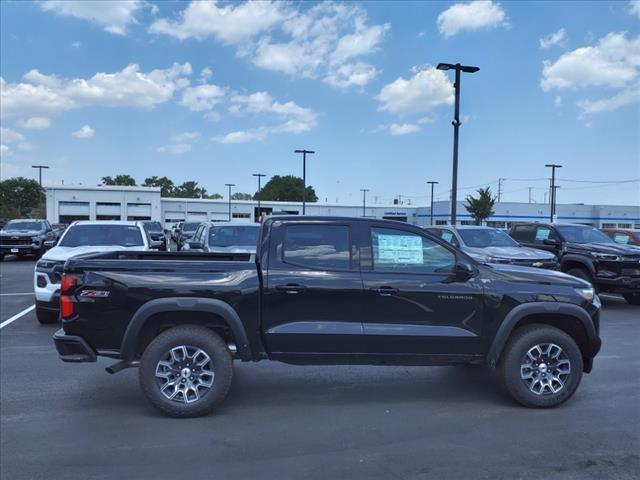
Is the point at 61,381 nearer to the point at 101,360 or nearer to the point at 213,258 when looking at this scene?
the point at 101,360

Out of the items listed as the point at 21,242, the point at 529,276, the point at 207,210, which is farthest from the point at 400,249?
Result: the point at 207,210

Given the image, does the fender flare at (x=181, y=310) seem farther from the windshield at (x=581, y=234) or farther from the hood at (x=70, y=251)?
the windshield at (x=581, y=234)

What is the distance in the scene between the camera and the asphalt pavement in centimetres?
381

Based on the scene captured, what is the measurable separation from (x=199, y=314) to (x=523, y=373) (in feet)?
10.0

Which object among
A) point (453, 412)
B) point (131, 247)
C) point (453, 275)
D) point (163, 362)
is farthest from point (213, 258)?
point (131, 247)

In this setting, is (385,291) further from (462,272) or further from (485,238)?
(485,238)

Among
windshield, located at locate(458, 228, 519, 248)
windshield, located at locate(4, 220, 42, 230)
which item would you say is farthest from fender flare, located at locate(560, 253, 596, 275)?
windshield, located at locate(4, 220, 42, 230)

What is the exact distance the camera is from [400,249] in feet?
16.7

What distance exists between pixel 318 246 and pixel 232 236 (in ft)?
22.6

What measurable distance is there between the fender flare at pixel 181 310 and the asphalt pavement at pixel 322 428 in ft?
2.14

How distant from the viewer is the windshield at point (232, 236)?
451 inches

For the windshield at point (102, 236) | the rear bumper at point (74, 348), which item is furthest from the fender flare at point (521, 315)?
the windshield at point (102, 236)

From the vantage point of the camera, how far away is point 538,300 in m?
4.97

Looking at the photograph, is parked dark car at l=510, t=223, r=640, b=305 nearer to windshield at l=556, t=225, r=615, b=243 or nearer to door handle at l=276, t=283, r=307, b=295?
windshield at l=556, t=225, r=615, b=243
